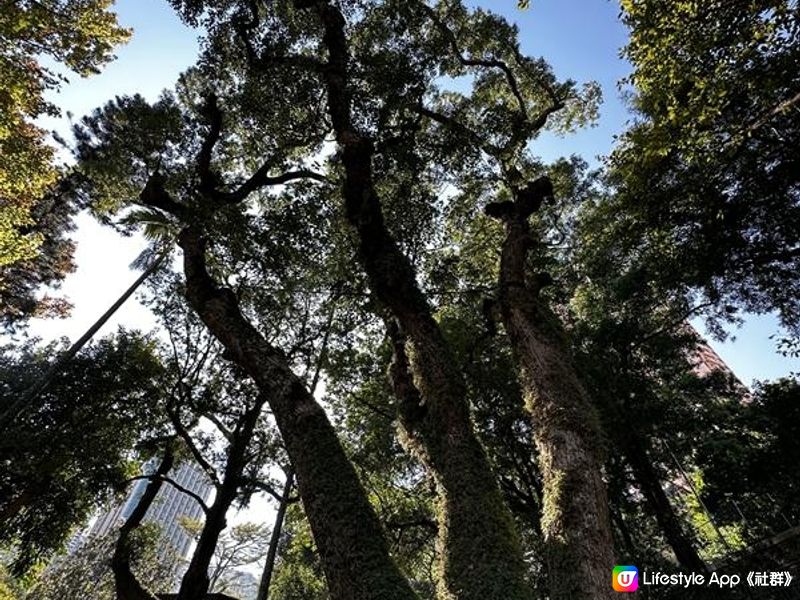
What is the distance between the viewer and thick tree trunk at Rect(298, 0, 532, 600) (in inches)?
172

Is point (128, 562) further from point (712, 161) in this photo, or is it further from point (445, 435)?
point (712, 161)

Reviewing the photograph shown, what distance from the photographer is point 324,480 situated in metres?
5.01

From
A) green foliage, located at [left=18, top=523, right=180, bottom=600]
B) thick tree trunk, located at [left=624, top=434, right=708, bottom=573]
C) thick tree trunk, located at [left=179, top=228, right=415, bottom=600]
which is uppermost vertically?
green foliage, located at [left=18, top=523, right=180, bottom=600]

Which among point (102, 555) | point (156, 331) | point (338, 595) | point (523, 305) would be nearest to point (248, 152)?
point (156, 331)

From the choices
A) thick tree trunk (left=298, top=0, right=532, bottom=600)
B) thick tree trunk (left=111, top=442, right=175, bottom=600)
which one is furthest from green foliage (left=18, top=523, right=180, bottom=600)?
thick tree trunk (left=298, top=0, right=532, bottom=600)

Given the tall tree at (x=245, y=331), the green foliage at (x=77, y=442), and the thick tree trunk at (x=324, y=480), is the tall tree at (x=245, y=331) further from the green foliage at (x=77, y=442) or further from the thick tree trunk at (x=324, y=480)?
the green foliage at (x=77, y=442)

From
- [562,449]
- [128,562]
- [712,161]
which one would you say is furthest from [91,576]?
[712,161]

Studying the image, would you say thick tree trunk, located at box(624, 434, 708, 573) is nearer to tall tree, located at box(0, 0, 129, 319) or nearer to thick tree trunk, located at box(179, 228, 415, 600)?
thick tree trunk, located at box(179, 228, 415, 600)

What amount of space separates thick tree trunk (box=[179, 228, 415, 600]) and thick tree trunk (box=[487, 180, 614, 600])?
1.60 metres

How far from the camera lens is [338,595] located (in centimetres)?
432

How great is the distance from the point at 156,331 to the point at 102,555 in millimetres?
35961

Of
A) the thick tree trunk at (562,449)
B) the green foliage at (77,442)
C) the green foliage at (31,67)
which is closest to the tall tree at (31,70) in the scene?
the green foliage at (31,67)

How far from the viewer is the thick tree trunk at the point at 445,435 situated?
14.3 feet

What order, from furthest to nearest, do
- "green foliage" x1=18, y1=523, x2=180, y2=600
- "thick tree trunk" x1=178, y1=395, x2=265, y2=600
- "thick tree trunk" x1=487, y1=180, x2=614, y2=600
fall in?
1. "green foliage" x1=18, y1=523, x2=180, y2=600
2. "thick tree trunk" x1=178, y1=395, x2=265, y2=600
3. "thick tree trunk" x1=487, y1=180, x2=614, y2=600
